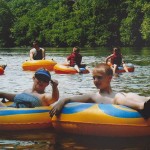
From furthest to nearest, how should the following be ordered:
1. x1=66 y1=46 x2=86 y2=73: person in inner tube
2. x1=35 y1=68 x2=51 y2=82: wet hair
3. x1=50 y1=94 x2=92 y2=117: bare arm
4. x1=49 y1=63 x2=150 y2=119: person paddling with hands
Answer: x1=66 y1=46 x2=86 y2=73: person in inner tube, x1=35 y1=68 x2=51 y2=82: wet hair, x1=50 y1=94 x2=92 y2=117: bare arm, x1=49 y1=63 x2=150 y2=119: person paddling with hands

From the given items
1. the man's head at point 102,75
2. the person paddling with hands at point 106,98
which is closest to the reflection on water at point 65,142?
the person paddling with hands at point 106,98

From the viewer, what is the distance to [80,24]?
69875 mm

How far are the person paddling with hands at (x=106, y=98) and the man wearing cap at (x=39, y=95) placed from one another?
0.95 ft

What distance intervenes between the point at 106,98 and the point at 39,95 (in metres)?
0.98

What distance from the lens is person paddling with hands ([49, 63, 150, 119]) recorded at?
5844 millimetres

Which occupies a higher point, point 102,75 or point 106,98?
point 102,75

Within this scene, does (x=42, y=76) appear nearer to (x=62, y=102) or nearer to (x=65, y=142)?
(x=62, y=102)

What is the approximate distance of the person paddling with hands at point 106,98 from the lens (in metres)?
5.84

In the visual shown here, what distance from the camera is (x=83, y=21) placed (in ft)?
227

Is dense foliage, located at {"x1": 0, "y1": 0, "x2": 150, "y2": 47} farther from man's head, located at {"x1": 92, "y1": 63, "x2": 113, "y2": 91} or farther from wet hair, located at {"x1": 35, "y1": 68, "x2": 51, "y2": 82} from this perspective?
man's head, located at {"x1": 92, "y1": 63, "x2": 113, "y2": 91}

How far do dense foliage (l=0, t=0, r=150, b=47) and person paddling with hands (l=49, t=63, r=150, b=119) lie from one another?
4465cm

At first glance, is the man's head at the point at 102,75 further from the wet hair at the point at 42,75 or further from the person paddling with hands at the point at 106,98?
the wet hair at the point at 42,75

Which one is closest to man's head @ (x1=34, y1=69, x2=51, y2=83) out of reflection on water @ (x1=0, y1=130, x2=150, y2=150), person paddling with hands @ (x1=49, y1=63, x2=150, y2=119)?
person paddling with hands @ (x1=49, y1=63, x2=150, y2=119)

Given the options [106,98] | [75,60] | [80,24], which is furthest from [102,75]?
[80,24]
